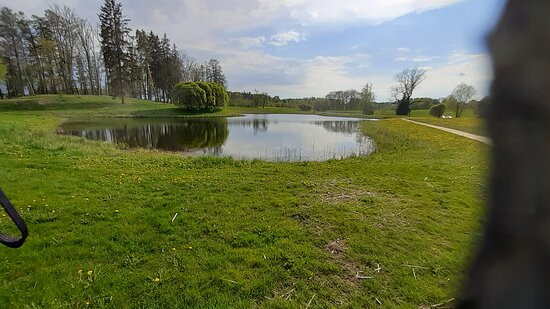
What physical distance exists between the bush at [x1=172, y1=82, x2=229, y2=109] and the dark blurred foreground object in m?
47.1

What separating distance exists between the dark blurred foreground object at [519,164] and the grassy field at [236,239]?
17 centimetres

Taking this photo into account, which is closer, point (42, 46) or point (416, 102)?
point (42, 46)

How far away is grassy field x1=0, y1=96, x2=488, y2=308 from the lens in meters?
2.85

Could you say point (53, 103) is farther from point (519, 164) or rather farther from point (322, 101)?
point (322, 101)

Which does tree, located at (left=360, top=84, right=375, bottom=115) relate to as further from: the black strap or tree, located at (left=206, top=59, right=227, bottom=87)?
the black strap

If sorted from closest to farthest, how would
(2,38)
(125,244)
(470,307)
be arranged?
(470,307)
(125,244)
(2,38)

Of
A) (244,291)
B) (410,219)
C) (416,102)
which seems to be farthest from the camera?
(416,102)

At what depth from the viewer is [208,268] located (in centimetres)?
328

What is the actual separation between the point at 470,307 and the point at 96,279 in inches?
140

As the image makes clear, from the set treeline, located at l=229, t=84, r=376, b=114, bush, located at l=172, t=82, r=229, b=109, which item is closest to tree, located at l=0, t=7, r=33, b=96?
bush, located at l=172, t=82, r=229, b=109

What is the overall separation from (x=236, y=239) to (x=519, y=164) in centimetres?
367

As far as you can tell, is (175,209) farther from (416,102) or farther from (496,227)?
(416,102)

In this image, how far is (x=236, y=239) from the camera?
157 inches

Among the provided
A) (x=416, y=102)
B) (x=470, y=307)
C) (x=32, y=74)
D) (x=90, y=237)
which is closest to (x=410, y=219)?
(x=470, y=307)
